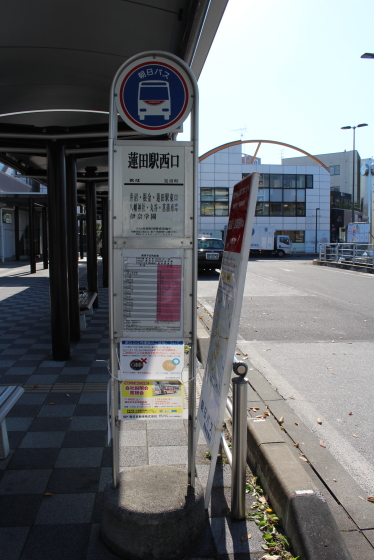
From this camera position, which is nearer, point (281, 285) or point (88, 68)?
point (88, 68)

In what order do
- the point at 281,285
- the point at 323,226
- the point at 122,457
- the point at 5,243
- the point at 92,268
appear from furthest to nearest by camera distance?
1. the point at 323,226
2. the point at 5,243
3. the point at 281,285
4. the point at 92,268
5. the point at 122,457

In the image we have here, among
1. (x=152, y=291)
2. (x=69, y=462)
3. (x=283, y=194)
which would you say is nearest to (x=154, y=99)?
(x=152, y=291)

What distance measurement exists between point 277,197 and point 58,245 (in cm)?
4796

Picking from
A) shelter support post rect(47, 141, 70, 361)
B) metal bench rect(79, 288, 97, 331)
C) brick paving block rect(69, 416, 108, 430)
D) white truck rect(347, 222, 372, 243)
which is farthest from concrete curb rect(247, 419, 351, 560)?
white truck rect(347, 222, 372, 243)

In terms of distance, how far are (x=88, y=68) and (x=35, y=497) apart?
3.81 meters

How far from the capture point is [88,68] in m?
4.68

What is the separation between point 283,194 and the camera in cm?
5206

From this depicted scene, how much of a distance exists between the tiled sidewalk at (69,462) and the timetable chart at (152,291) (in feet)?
3.78

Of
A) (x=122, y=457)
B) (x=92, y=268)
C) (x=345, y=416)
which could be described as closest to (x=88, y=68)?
(x=122, y=457)

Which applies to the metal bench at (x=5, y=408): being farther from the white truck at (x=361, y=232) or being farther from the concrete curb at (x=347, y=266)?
the white truck at (x=361, y=232)

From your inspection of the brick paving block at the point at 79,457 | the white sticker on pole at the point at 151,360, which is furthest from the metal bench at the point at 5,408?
the white sticker on pole at the point at 151,360

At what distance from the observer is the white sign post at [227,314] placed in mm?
2473

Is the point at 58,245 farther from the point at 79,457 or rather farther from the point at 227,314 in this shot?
the point at 227,314

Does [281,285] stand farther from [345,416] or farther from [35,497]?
[35,497]
